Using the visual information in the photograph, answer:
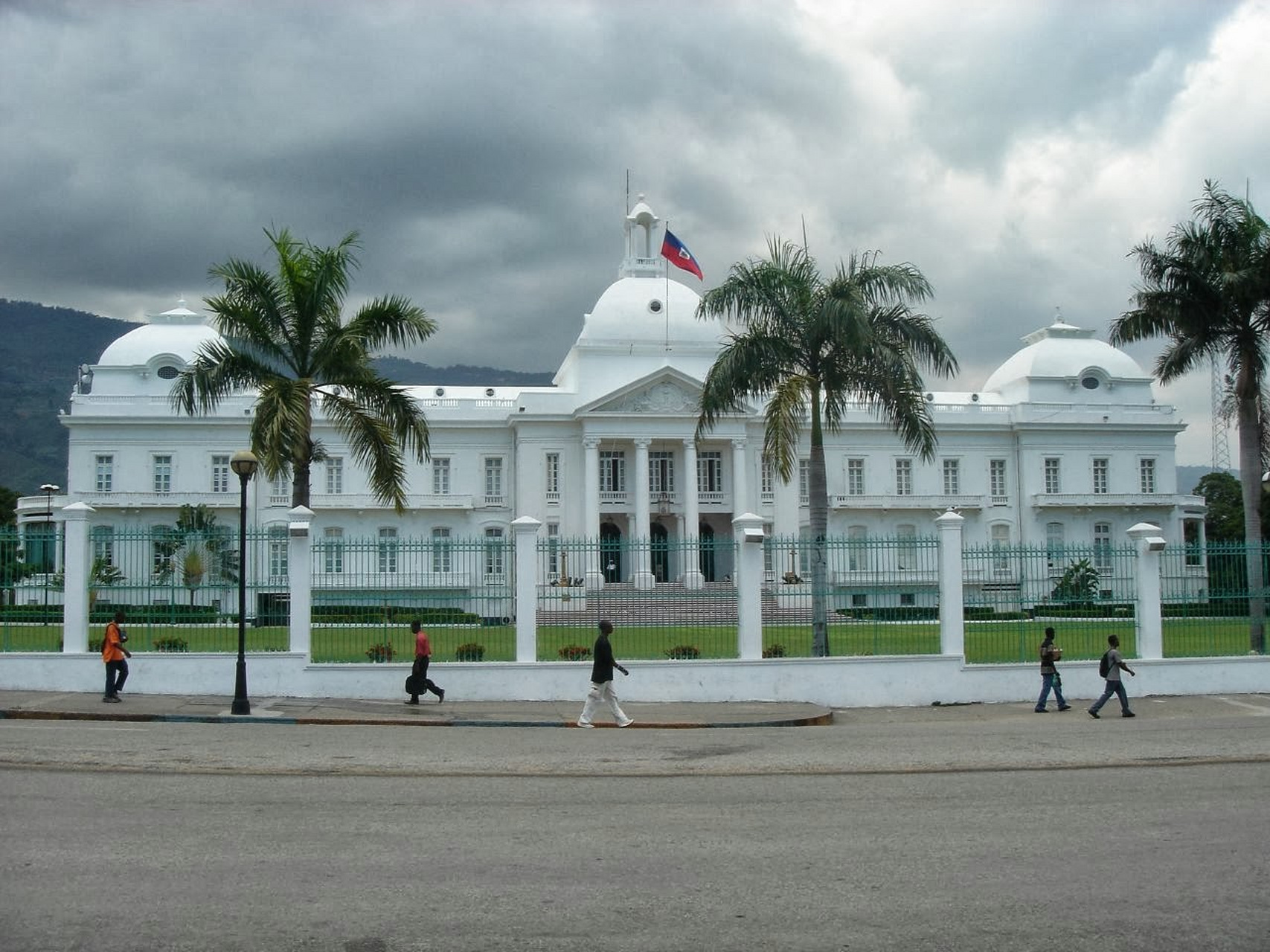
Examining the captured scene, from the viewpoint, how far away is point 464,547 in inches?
771

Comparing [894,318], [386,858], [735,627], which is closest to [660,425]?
[894,318]

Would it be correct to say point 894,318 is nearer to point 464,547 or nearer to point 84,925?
point 464,547

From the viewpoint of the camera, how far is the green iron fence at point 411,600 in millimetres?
19703

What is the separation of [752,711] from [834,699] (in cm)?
199

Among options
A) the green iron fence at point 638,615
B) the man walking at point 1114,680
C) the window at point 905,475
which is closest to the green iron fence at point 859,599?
the green iron fence at point 638,615

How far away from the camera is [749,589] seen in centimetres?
2003

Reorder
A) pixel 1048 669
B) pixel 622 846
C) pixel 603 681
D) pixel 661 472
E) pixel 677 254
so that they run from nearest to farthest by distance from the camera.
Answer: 1. pixel 622 846
2. pixel 603 681
3. pixel 1048 669
4. pixel 677 254
5. pixel 661 472

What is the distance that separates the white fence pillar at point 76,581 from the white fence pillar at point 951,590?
13647 millimetres

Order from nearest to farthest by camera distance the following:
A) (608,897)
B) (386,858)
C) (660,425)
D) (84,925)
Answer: (84,925), (608,897), (386,858), (660,425)

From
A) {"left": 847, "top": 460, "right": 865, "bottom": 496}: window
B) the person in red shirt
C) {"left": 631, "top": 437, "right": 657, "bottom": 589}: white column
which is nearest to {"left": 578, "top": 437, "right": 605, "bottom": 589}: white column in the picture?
{"left": 631, "top": 437, "right": 657, "bottom": 589}: white column

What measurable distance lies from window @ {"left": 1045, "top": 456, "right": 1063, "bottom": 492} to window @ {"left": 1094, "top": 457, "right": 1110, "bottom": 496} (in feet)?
5.34

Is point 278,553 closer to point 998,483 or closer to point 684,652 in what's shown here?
point 684,652

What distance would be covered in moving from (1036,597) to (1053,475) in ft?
121

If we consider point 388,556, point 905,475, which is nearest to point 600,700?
point 388,556
